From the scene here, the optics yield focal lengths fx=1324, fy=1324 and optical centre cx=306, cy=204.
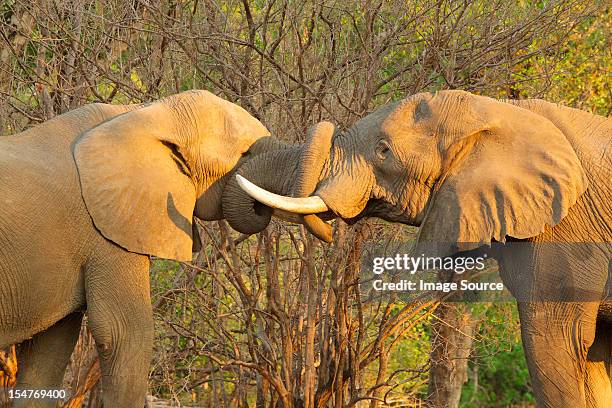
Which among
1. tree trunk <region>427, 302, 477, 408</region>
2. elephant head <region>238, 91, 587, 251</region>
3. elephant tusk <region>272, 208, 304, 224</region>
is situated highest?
tree trunk <region>427, 302, 477, 408</region>

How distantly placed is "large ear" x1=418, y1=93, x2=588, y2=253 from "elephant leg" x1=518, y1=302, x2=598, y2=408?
16.7 inches

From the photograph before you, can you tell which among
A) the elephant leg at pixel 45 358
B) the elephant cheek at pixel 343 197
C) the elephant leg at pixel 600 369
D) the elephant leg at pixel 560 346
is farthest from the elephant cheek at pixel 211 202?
the elephant leg at pixel 600 369

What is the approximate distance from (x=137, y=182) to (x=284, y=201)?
92cm

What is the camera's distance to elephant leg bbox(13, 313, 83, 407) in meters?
7.41

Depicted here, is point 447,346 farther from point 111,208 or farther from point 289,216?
point 111,208

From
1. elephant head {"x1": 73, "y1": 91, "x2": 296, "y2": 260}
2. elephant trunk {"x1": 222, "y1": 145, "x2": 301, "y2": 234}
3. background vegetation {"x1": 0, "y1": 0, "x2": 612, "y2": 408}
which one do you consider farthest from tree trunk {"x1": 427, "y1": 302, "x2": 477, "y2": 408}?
elephant head {"x1": 73, "y1": 91, "x2": 296, "y2": 260}

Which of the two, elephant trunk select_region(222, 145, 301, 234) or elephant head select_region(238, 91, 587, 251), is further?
elephant trunk select_region(222, 145, 301, 234)

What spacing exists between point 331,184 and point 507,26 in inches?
120

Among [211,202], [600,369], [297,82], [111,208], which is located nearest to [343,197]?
[211,202]

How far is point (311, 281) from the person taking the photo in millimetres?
8891

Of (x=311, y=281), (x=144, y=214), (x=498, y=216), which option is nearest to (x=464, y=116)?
(x=498, y=216)

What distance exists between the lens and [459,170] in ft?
22.2

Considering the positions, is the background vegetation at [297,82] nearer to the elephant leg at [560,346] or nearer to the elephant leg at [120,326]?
the elephant leg at [120,326]

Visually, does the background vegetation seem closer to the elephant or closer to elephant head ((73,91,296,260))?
elephant head ((73,91,296,260))
